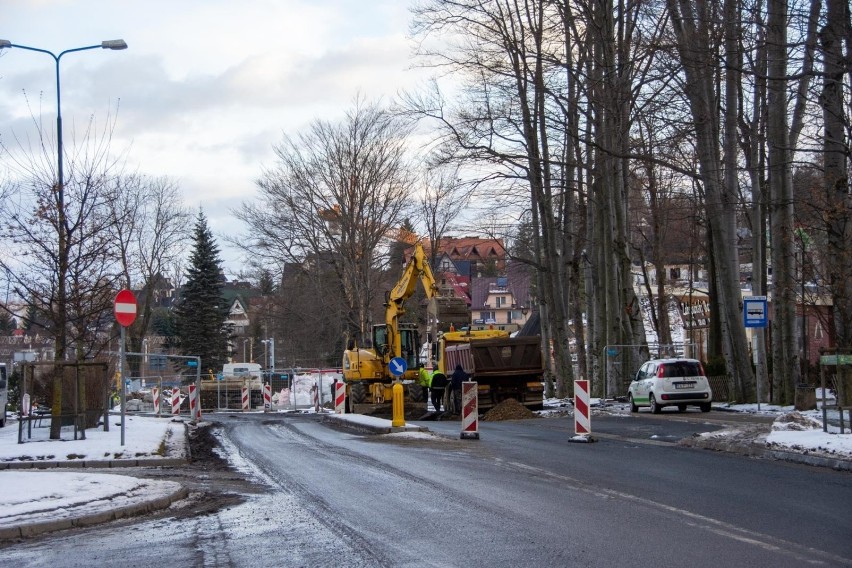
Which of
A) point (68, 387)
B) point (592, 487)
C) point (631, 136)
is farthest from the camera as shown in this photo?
point (631, 136)

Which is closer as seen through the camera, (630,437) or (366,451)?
(366,451)

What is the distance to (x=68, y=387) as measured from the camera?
1962 centimetres

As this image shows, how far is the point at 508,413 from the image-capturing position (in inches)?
1208

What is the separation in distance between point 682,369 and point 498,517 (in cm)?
2133

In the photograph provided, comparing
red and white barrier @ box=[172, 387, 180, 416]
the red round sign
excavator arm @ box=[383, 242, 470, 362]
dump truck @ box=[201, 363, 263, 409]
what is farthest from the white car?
dump truck @ box=[201, 363, 263, 409]

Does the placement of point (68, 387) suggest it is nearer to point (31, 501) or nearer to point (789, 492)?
point (31, 501)

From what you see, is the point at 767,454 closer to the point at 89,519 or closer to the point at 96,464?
the point at 89,519

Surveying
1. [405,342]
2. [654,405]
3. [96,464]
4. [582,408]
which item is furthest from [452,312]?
[96,464]

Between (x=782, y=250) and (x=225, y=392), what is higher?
(x=782, y=250)

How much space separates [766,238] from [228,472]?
1141 inches

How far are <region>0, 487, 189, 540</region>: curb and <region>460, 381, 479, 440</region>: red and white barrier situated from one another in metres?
10.00

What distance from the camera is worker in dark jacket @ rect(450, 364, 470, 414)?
31.0 metres

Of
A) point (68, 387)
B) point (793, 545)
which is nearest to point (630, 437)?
point (68, 387)

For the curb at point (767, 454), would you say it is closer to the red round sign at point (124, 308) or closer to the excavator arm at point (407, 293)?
the red round sign at point (124, 308)
